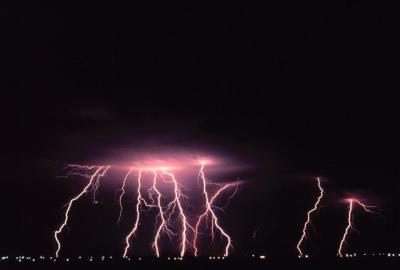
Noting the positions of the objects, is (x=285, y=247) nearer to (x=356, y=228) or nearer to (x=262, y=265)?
(x=356, y=228)

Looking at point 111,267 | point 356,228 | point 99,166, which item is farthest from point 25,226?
point 356,228

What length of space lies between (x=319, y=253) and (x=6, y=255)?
1182 centimetres

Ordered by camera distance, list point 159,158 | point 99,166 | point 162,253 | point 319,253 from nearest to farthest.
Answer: point 159,158
point 99,166
point 162,253
point 319,253

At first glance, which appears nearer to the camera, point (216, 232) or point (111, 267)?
point (111, 267)

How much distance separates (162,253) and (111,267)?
7.15 m

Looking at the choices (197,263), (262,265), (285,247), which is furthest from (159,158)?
(285,247)

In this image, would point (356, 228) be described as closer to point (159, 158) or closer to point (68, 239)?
point (159, 158)

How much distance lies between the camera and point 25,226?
63.6 feet

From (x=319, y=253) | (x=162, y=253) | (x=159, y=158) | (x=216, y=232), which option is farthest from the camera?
(x=216, y=232)

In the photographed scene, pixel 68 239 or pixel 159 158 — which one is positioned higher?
pixel 159 158

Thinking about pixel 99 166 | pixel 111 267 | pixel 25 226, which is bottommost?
pixel 111 267

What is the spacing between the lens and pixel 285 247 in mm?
20719

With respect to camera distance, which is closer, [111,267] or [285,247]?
[111,267]

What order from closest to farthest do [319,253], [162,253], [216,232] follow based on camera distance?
1. [162,253]
2. [319,253]
3. [216,232]
